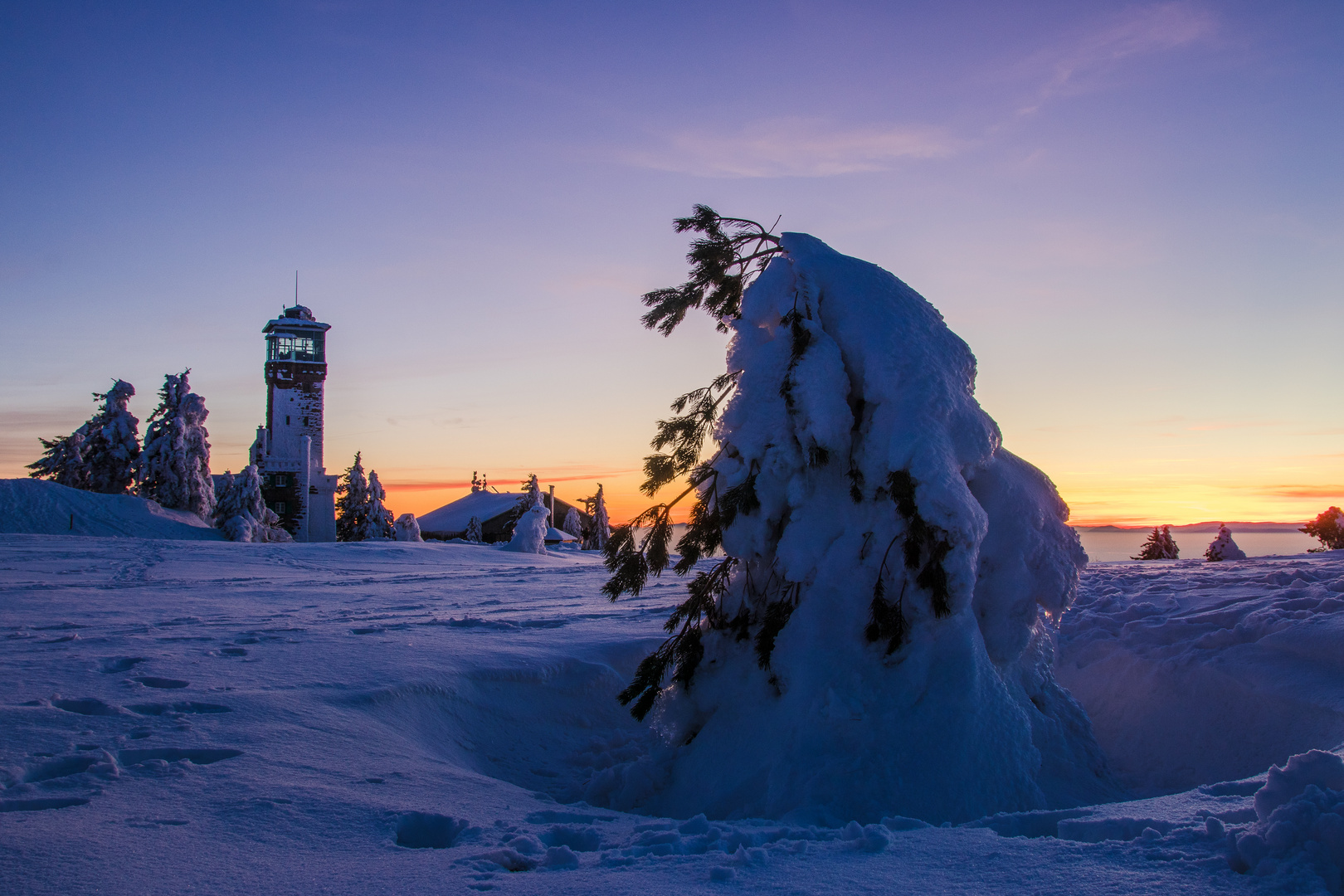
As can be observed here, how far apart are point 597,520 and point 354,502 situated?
14604 millimetres

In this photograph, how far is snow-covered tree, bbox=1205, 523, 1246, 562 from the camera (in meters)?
20.6

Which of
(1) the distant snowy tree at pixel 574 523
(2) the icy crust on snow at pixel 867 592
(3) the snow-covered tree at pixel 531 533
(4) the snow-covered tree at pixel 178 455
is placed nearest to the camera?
(2) the icy crust on snow at pixel 867 592

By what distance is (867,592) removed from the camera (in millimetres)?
4648

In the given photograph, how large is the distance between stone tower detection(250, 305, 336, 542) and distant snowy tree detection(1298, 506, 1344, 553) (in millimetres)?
46277

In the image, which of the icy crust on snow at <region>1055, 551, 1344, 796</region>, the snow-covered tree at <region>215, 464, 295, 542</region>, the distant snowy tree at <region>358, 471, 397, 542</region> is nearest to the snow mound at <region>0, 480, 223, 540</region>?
the snow-covered tree at <region>215, 464, 295, 542</region>

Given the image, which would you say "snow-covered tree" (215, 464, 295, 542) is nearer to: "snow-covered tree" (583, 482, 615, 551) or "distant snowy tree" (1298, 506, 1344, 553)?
"snow-covered tree" (583, 482, 615, 551)

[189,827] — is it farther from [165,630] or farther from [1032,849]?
[165,630]

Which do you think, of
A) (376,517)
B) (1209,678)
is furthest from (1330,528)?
(376,517)

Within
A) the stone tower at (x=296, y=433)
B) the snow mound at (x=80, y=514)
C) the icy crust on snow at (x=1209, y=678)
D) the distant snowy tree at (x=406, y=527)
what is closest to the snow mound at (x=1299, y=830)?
the icy crust on snow at (x=1209, y=678)

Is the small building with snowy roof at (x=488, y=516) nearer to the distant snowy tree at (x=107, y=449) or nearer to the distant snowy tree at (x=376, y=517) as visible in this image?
the distant snowy tree at (x=376, y=517)

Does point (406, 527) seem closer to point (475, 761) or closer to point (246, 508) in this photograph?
point (246, 508)

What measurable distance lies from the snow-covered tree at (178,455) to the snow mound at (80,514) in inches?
104

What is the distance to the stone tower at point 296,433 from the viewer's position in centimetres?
4284

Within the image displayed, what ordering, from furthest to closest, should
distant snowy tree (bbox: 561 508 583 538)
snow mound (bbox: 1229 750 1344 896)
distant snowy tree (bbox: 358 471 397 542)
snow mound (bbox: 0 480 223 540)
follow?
distant snowy tree (bbox: 561 508 583 538), distant snowy tree (bbox: 358 471 397 542), snow mound (bbox: 0 480 223 540), snow mound (bbox: 1229 750 1344 896)
